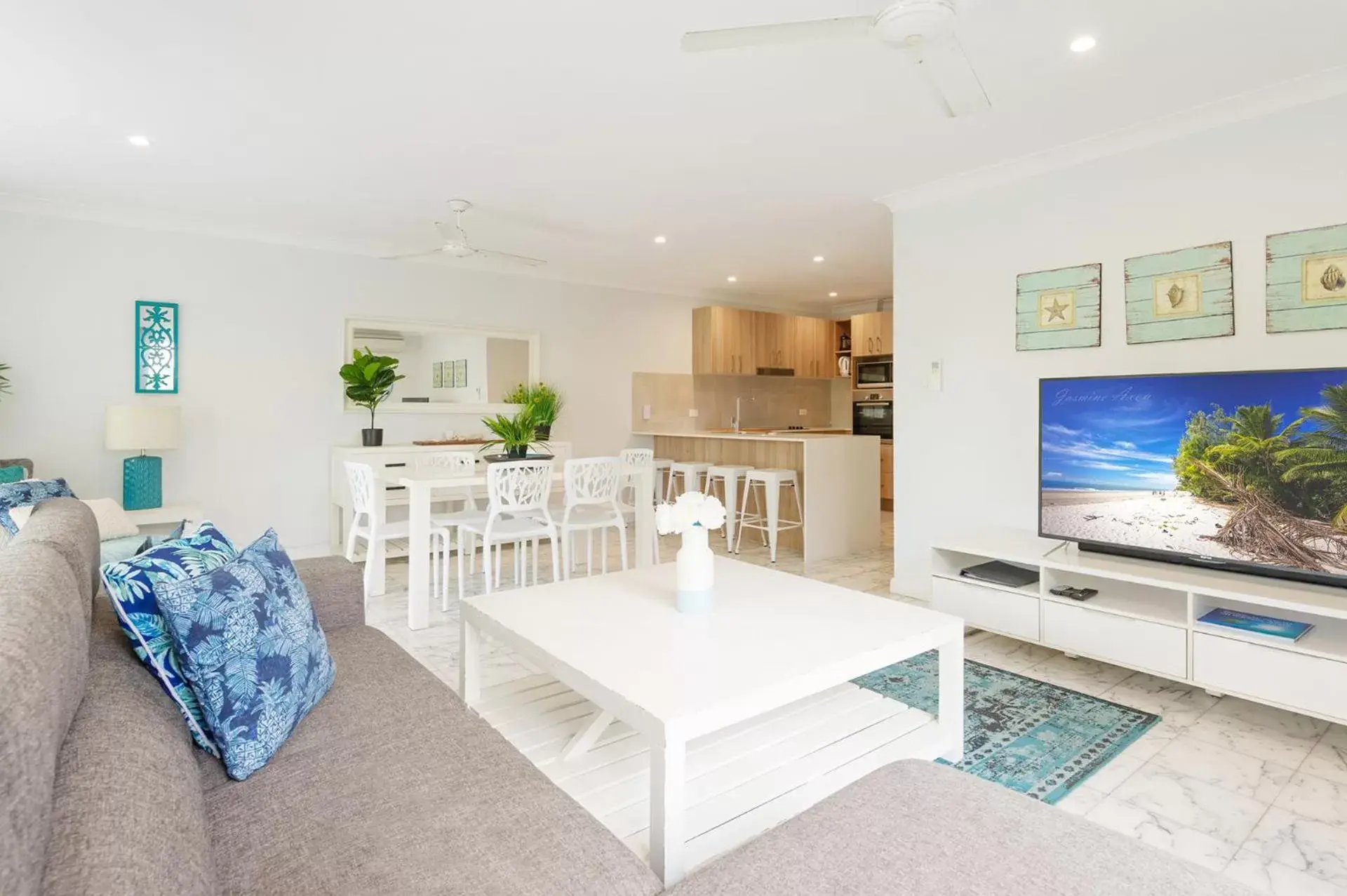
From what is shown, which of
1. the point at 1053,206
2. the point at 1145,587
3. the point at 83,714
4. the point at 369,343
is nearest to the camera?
the point at 83,714

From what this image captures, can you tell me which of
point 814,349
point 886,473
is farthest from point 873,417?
point 814,349

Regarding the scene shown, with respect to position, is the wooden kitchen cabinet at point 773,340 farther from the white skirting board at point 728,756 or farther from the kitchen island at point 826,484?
the white skirting board at point 728,756

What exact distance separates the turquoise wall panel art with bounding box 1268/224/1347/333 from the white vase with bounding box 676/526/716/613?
249 cm

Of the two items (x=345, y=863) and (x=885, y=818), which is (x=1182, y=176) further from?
(x=345, y=863)

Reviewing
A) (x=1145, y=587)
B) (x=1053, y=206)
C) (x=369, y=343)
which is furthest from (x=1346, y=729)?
(x=369, y=343)

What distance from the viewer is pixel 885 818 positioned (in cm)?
112

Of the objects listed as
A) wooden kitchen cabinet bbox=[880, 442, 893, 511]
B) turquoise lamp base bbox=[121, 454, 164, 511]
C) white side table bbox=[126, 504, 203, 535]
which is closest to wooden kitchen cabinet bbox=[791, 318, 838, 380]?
wooden kitchen cabinet bbox=[880, 442, 893, 511]

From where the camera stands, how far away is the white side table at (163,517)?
13.8ft

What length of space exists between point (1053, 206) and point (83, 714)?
397 centimetres

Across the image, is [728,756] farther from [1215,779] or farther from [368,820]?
[1215,779]

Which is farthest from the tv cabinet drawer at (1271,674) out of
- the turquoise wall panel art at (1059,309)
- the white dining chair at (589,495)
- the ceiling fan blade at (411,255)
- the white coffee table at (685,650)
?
the ceiling fan blade at (411,255)

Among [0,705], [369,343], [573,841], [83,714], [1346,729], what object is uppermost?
[369,343]

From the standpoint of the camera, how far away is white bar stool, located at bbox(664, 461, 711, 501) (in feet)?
19.7

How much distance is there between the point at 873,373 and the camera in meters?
7.74
